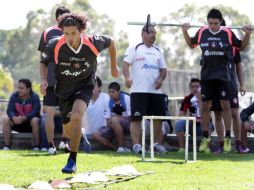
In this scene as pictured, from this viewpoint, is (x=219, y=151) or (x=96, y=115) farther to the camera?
(x=96, y=115)

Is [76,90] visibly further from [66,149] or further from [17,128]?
[17,128]

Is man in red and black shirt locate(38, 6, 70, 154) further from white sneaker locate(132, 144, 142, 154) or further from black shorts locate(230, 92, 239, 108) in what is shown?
black shorts locate(230, 92, 239, 108)

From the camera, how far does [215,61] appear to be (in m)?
12.2

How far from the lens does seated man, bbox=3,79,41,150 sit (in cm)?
1356

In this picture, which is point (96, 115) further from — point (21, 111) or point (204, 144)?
point (204, 144)

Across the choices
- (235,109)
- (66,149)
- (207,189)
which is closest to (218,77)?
(235,109)

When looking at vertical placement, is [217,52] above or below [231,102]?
above

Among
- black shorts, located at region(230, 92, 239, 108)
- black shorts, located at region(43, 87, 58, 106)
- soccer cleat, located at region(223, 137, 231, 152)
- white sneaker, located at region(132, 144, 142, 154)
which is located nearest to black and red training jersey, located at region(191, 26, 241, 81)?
black shorts, located at region(230, 92, 239, 108)

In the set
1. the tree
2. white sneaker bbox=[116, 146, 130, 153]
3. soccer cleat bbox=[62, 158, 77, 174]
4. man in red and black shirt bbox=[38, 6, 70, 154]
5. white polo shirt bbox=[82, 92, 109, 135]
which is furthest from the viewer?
the tree

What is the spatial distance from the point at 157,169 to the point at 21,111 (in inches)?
211

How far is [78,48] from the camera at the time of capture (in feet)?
29.3

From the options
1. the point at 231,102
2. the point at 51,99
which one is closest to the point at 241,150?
the point at 231,102

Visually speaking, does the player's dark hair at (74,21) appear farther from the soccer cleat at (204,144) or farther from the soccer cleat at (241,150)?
the soccer cleat at (241,150)

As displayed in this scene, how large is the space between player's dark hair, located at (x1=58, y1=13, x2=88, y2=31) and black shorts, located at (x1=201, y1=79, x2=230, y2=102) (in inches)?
152
